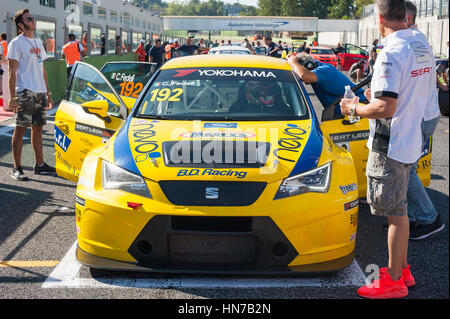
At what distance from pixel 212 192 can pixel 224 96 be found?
1455mm

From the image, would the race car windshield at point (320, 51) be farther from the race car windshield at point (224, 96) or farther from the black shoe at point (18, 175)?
the race car windshield at point (224, 96)

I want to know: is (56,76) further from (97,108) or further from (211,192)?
(211,192)

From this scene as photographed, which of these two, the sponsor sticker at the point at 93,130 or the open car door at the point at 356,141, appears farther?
the sponsor sticker at the point at 93,130

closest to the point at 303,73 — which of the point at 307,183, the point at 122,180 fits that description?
the point at 307,183

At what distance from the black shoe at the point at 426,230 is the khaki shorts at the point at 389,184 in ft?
4.38

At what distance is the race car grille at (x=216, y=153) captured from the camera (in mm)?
3529

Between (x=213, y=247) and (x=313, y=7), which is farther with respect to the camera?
(x=313, y=7)

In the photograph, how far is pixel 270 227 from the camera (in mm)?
3266

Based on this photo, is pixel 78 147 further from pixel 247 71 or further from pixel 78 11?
pixel 78 11

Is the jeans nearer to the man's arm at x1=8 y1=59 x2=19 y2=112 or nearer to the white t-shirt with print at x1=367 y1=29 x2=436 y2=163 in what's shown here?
the white t-shirt with print at x1=367 y1=29 x2=436 y2=163

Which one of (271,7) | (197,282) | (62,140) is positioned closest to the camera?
(197,282)

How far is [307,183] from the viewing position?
136 inches

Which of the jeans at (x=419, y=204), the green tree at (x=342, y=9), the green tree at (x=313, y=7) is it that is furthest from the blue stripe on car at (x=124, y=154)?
the green tree at (x=313, y=7)
